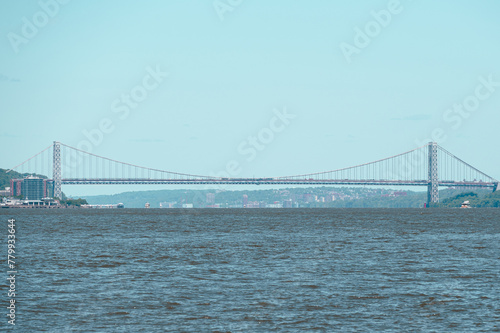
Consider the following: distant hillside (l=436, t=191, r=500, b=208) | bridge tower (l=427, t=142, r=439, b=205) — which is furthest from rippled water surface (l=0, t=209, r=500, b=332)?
distant hillside (l=436, t=191, r=500, b=208)

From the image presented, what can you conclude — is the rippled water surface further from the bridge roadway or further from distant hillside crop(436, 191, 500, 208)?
distant hillside crop(436, 191, 500, 208)

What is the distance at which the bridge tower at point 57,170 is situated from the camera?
135 metres

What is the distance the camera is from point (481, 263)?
1021 inches

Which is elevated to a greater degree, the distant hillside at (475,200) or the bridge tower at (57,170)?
the bridge tower at (57,170)

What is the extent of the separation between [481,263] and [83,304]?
15.7 metres

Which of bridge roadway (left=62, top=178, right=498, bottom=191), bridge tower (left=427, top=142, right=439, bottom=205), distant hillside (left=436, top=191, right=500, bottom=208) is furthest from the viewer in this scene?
distant hillside (left=436, top=191, right=500, bottom=208)

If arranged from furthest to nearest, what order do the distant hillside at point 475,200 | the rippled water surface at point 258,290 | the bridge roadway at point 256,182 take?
the distant hillside at point 475,200, the bridge roadway at point 256,182, the rippled water surface at point 258,290

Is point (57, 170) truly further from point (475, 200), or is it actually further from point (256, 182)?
point (475, 200)

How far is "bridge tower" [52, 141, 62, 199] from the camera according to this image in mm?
134750

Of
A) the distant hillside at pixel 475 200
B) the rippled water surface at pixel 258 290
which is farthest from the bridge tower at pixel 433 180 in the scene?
the rippled water surface at pixel 258 290

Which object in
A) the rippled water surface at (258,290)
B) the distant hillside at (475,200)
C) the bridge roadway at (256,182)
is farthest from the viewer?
the distant hillside at (475,200)

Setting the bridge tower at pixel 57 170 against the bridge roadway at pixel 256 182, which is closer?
the bridge roadway at pixel 256 182

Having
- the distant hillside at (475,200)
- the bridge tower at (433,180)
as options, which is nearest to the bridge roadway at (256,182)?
the bridge tower at (433,180)

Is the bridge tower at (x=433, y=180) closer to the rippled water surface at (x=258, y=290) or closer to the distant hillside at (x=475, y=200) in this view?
the distant hillside at (x=475, y=200)
